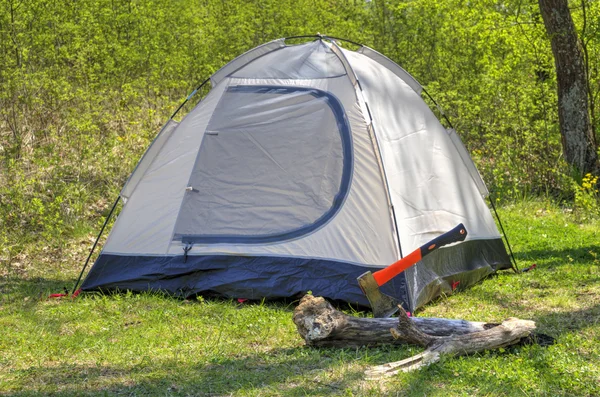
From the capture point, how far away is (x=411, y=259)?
16.2 feet

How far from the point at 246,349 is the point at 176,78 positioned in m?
8.77

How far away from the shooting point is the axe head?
15.3 ft

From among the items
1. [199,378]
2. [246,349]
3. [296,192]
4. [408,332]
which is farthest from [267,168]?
[199,378]

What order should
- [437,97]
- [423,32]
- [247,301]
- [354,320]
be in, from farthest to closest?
[423,32], [437,97], [247,301], [354,320]

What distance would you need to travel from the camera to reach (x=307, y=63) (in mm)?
6133

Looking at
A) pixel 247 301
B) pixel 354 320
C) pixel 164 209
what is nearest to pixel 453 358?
pixel 354 320

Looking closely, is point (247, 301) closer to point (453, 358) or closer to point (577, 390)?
point (453, 358)

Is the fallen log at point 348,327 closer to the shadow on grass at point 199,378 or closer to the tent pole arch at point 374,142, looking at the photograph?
the shadow on grass at point 199,378

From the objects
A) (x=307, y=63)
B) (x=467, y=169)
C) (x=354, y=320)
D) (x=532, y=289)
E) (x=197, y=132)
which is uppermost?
(x=307, y=63)

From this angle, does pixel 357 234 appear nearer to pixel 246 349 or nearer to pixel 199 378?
pixel 246 349

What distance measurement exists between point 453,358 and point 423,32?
33.4 feet

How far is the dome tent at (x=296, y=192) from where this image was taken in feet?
18.0

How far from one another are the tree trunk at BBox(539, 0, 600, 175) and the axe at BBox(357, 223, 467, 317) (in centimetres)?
488

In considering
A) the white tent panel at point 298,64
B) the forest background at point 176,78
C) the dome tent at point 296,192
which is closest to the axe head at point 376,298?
the dome tent at point 296,192
